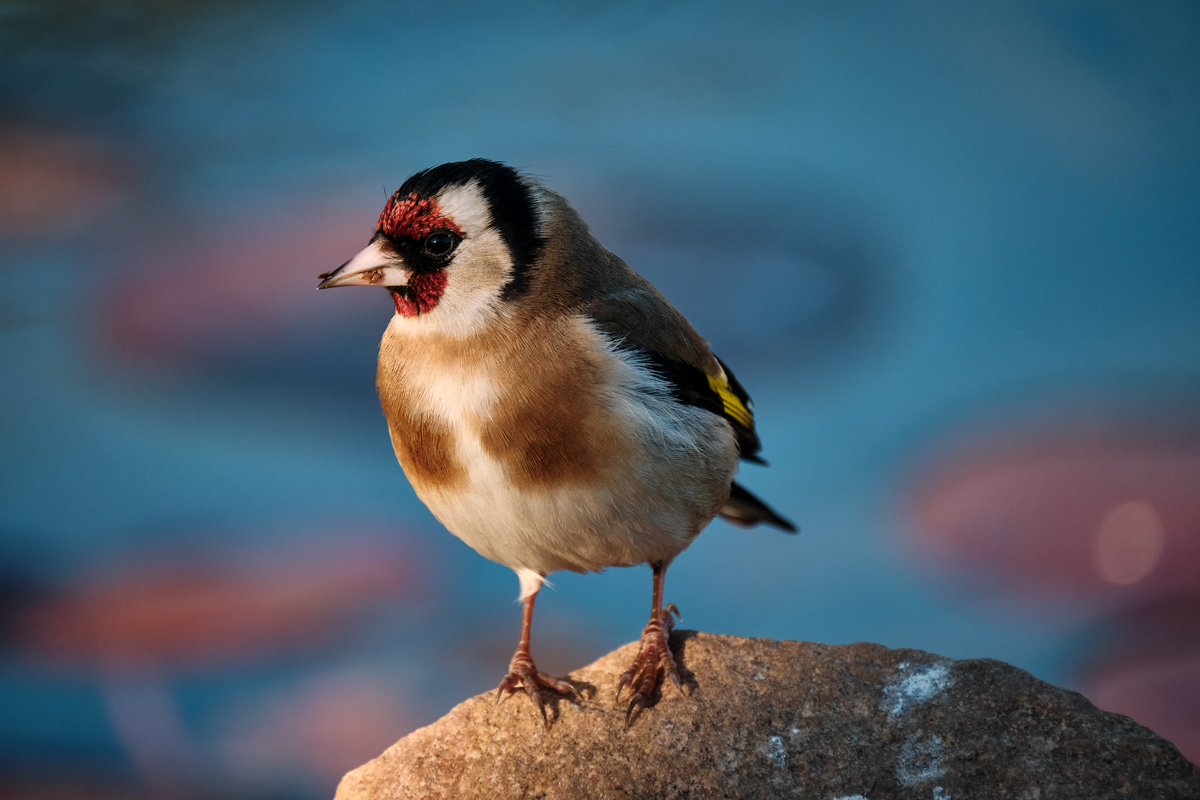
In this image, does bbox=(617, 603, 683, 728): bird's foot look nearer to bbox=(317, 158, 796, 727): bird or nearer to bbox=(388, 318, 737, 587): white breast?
bbox=(317, 158, 796, 727): bird

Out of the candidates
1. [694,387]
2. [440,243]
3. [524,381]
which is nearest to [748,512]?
[694,387]

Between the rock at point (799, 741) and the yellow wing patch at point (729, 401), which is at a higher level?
the yellow wing patch at point (729, 401)

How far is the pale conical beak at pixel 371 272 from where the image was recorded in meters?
2.98

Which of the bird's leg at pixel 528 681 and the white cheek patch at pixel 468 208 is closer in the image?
the white cheek patch at pixel 468 208

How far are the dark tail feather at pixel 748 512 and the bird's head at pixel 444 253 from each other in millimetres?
1472

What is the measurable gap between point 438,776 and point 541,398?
1.26 meters

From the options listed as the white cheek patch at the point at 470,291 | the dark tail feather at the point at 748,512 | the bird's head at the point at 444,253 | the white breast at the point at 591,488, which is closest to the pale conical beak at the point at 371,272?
the bird's head at the point at 444,253

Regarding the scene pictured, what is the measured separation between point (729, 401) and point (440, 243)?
119cm

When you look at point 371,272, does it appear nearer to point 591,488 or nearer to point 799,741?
point 591,488

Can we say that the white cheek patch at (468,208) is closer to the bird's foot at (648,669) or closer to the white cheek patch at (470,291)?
the white cheek patch at (470,291)

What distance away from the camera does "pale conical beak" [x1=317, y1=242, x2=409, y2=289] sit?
2.98 m

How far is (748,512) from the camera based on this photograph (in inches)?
166

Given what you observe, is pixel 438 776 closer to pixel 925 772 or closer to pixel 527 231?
pixel 925 772

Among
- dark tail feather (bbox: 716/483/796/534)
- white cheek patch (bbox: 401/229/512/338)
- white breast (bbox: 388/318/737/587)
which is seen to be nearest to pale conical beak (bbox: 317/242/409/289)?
white cheek patch (bbox: 401/229/512/338)
